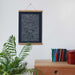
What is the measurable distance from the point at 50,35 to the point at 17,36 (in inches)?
25.1

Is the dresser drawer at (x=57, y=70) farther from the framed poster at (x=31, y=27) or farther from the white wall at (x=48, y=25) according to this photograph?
the framed poster at (x=31, y=27)

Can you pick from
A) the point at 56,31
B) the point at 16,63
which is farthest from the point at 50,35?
the point at 16,63

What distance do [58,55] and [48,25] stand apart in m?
0.61

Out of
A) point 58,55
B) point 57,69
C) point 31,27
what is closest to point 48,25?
point 31,27

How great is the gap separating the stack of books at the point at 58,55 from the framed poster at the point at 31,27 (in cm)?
36

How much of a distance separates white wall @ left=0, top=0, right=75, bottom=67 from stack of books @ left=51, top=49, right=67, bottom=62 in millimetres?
216

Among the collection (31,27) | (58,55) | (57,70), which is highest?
(31,27)

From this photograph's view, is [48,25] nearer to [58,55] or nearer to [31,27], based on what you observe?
[31,27]

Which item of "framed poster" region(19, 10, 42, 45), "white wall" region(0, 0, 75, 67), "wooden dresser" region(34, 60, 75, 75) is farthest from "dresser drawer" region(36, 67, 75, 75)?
"framed poster" region(19, 10, 42, 45)

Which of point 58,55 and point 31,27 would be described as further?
point 31,27

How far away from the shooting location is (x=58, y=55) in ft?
6.72

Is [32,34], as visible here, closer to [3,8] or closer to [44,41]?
[44,41]

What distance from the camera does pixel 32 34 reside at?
2.25 metres

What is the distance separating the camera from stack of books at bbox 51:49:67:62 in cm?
204
